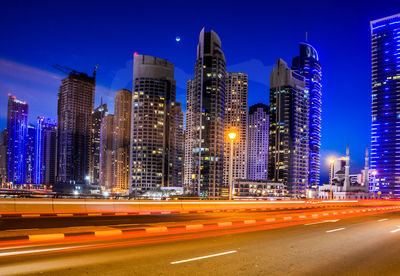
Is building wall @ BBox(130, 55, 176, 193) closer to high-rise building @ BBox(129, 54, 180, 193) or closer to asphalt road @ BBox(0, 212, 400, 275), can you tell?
high-rise building @ BBox(129, 54, 180, 193)

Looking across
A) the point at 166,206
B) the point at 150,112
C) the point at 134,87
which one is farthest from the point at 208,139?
the point at 166,206

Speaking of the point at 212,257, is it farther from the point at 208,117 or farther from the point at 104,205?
the point at 208,117

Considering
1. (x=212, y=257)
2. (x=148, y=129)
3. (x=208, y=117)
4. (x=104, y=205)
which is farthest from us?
(x=148, y=129)

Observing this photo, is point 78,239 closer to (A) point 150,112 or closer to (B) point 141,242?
(B) point 141,242

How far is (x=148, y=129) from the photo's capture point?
626ft

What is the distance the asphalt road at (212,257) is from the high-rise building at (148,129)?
171817mm

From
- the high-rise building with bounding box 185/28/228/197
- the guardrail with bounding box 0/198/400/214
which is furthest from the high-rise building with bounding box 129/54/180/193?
the guardrail with bounding box 0/198/400/214

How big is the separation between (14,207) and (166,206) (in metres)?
12.9

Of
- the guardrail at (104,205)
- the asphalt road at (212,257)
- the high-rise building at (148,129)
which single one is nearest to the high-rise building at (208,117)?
the high-rise building at (148,129)

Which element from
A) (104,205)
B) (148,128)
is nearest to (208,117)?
(148,128)

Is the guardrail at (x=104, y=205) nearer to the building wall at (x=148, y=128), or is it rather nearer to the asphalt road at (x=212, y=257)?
the asphalt road at (x=212, y=257)

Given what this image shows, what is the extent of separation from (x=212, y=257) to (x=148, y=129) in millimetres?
Result: 183223

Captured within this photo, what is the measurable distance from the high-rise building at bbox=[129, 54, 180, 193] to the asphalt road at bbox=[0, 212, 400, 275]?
564 ft

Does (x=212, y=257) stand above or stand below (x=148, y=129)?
below
